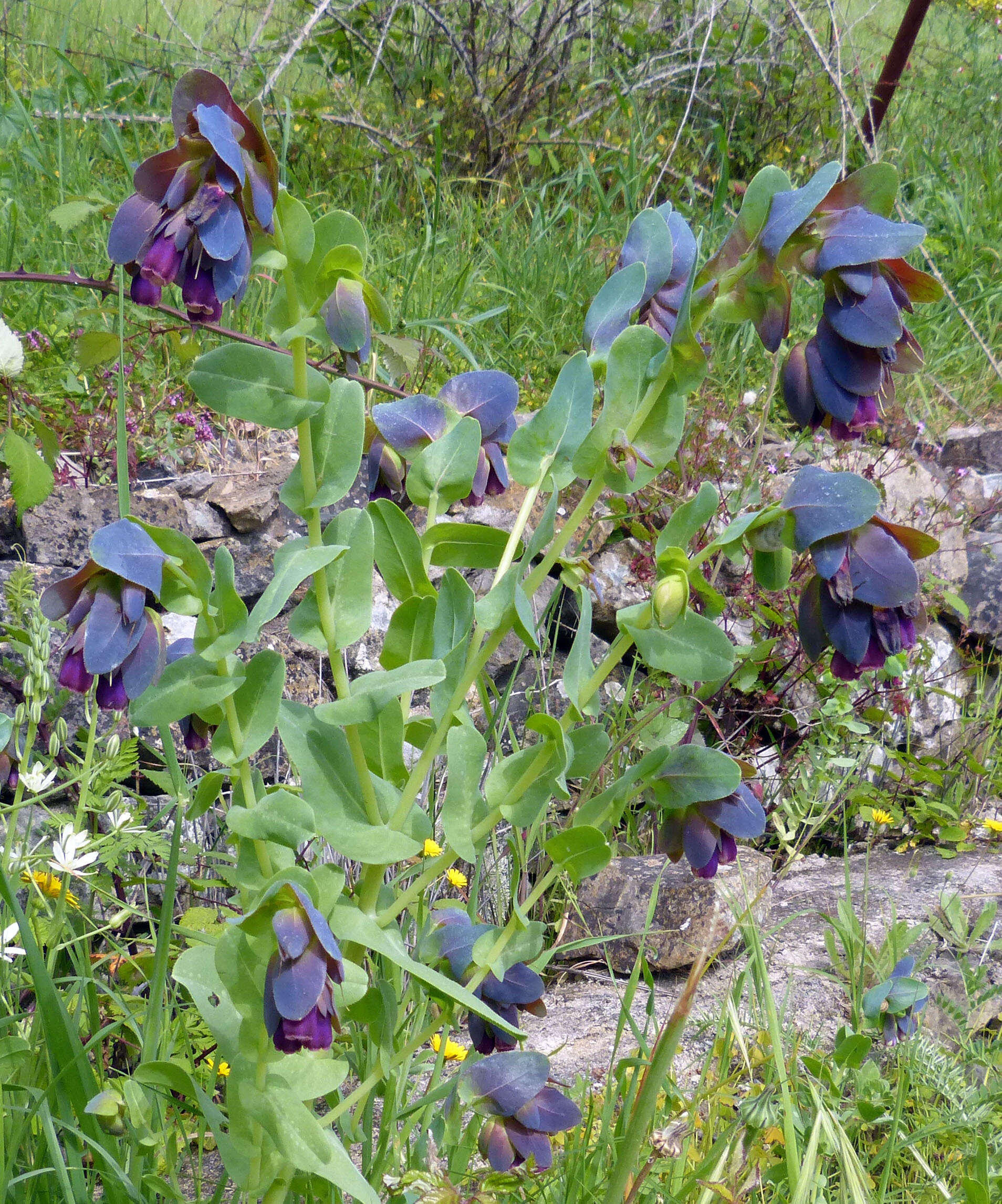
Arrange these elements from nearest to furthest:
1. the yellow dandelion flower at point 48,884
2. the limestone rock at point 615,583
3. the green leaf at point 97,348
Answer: the yellow dandelion flower at point 48,884 < the green leaf at point 97,348 < the limestone rock at point 615,583

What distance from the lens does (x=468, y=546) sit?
874 millimetres

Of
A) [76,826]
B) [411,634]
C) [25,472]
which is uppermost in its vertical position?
[411,634]

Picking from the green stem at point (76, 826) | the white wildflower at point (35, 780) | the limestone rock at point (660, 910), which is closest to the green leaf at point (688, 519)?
the green stem at point (76, 826)

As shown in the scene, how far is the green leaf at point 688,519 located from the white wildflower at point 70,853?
713mm

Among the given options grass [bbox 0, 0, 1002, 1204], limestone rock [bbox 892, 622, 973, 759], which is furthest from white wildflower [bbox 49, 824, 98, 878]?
limestone rock [bbox 892, 622, 973, 759]

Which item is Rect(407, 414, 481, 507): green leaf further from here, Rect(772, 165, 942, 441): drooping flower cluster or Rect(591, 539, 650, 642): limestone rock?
Rect(591, 539, 650, 642): limestone rock

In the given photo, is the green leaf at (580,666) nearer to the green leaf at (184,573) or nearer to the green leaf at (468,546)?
the green leaf at (468,546)

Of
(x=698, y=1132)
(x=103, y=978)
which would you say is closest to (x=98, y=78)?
(x=103, y=978)

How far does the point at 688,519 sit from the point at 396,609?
243mm

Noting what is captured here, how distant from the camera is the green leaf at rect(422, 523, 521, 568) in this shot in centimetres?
85

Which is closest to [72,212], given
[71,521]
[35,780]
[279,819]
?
[71,521]

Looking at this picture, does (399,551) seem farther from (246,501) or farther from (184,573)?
(246,501)

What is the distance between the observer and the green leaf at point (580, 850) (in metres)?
0.77

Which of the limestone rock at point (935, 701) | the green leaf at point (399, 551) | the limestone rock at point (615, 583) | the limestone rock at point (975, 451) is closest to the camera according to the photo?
the green leaf at point (399, 551)
